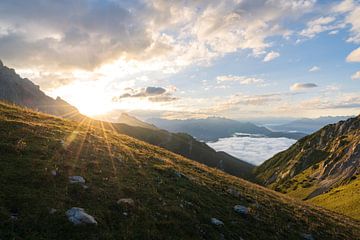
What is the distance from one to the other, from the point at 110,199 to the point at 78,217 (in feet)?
9.79

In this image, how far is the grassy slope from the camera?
1300 cm

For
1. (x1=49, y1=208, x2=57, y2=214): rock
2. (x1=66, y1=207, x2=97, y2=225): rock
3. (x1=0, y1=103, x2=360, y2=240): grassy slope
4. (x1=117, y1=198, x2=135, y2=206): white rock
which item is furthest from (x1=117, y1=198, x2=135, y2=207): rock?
(x1=49, y1=208, x2=57, y2=214): rock

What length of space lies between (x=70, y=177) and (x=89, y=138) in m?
12.3

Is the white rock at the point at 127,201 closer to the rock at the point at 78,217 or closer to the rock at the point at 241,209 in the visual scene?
the rock at the point at 78,217

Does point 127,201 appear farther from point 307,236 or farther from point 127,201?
point 307,236

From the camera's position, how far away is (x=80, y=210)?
1387cm

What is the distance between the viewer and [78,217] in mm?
13289

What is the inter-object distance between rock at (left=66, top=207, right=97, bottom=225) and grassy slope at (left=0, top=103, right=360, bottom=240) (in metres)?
0.33

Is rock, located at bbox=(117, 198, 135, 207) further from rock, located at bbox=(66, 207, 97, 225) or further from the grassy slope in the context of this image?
rock, located at bbox=(66, 207, 97, 225)

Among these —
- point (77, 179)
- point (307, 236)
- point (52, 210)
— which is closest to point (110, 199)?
point (77, 179)

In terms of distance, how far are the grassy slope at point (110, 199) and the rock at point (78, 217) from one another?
327 mm

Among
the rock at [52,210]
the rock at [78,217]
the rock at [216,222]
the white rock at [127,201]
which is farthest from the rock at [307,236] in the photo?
the rock at [52,210]

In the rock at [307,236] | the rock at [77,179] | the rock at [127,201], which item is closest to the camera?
the rock at [127,201]

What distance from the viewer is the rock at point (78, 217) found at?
13.1 metres
